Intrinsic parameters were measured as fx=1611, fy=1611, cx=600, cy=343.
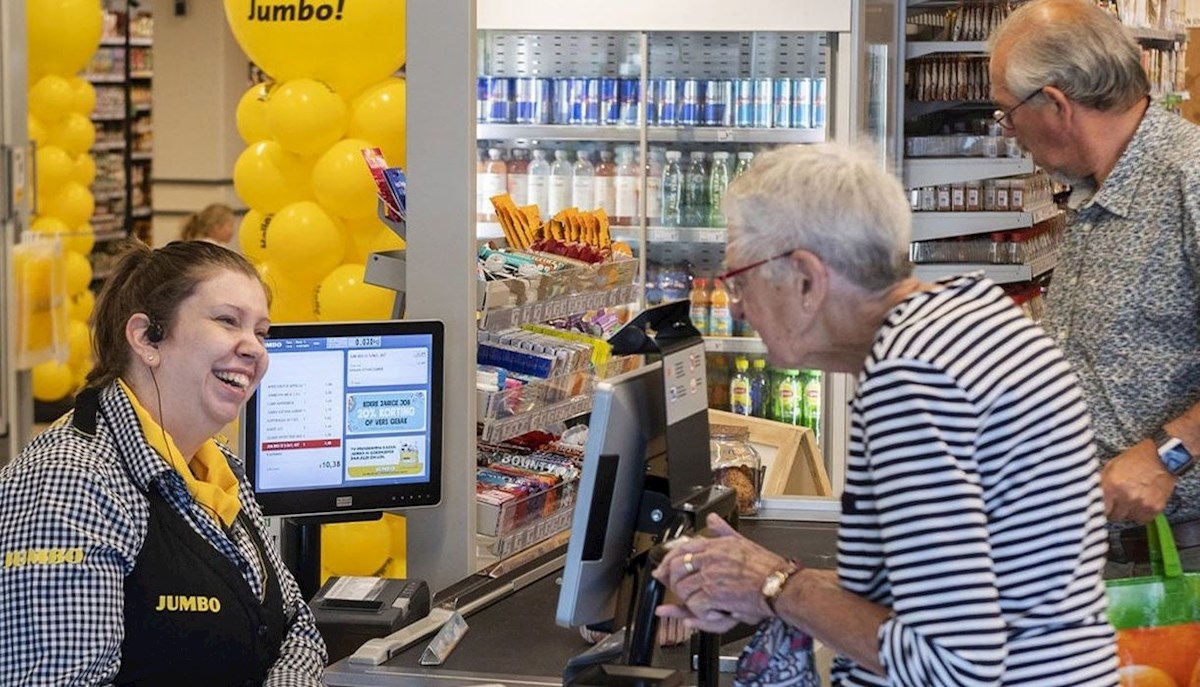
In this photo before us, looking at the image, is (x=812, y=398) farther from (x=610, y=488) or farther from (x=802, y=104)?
(x=610, y=488)

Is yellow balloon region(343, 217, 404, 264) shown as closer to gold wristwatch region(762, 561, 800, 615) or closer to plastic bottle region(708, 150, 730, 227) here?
plastic bottle region(708, 150, 730, 227)

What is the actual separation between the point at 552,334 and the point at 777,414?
3.04 metres

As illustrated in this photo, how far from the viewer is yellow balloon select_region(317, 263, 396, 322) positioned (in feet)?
15.7

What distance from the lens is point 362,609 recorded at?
9.95ft

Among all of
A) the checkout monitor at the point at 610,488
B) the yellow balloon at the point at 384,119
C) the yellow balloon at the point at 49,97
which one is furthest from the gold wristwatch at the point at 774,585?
the yellow balloon at the point at 49,97

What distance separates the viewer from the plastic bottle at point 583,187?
651 cm

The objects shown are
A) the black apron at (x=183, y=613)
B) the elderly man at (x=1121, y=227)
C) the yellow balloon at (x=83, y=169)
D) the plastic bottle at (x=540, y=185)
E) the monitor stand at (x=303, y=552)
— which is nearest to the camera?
the black apron at (x=183, y=613)

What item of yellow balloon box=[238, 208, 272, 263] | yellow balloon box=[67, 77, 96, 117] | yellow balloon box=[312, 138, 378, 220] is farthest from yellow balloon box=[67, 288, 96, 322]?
yellow balloon box=[312, 138, 378, 220]

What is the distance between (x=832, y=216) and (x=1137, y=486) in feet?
3.91

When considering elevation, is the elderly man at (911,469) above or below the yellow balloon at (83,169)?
below

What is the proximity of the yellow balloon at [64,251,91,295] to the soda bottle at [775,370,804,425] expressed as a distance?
14.8 ft

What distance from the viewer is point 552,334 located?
362 cm

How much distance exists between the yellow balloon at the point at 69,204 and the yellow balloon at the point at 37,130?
33 cm

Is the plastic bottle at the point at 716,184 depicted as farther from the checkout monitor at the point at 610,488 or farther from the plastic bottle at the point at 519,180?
the checkout monitor at the point at 610,488
